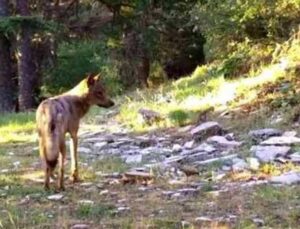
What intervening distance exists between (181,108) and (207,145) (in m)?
3.92

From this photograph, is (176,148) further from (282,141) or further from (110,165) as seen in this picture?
(282,141)

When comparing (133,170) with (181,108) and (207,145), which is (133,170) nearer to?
(207,145)

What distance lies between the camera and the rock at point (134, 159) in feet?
35.5

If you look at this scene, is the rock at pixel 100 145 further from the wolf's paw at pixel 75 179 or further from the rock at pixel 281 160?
the rock at pixel 281 160

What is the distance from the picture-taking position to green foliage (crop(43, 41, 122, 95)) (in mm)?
29281

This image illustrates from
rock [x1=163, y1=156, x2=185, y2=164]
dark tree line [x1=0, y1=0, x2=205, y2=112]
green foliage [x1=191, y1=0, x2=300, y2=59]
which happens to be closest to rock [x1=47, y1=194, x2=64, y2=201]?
rock [x1=163, y1=156, x2=185, y2=164]

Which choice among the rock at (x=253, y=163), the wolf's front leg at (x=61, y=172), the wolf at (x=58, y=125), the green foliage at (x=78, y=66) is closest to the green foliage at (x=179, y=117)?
the wolf at (x=58, y=125)

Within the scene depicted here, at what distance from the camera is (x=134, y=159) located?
1100 cm

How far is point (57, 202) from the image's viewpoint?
8.30 metres

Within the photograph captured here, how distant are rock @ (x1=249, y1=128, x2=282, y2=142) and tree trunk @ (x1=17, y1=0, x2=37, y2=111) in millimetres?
10707

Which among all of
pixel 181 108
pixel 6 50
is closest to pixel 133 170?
pixel 181 108

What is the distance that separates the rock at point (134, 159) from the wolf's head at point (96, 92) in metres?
0.84

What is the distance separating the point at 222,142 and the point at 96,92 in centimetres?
211

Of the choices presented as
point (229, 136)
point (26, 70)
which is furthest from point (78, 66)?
point (229, 136)
